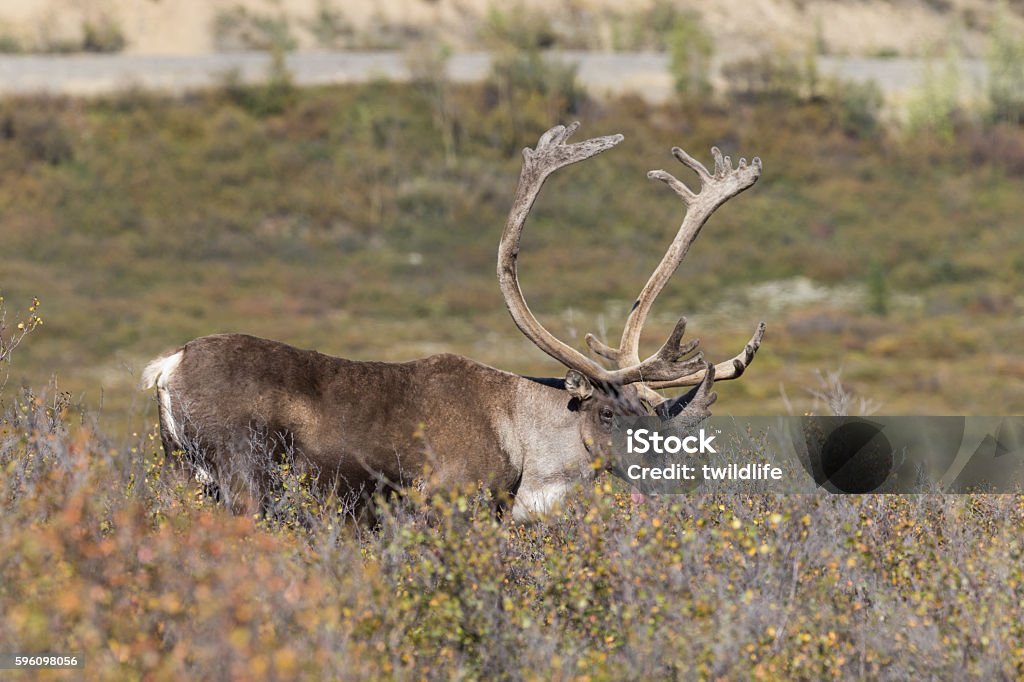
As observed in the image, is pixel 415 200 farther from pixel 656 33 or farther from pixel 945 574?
pixel 945 574

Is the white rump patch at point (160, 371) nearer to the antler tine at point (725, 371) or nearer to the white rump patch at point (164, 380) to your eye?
the white rump patch at point (164, 380)

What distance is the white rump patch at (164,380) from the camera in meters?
7.52

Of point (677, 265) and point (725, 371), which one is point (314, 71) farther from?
point (725, 371)

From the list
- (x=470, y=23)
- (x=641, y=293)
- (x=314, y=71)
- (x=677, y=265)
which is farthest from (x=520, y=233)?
(x=470, y=23)

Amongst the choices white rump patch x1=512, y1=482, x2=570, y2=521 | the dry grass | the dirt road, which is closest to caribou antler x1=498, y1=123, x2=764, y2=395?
white rump patch x1=512, y1=482, x2=570, y2=521

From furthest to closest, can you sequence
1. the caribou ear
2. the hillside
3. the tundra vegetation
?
the hillside → the caribou ear → the tundra vegetation

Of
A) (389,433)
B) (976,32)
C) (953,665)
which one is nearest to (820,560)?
(953,665)

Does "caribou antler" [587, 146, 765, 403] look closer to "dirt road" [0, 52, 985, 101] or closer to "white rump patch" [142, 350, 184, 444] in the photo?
"white rump patch" [142, 350, 184, 444]

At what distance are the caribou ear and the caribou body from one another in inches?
0.4

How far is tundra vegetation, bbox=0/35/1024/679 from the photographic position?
17.9ft

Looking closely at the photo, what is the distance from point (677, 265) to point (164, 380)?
3555 millimetres

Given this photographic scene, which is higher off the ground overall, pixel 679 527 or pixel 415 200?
pixel 679 527

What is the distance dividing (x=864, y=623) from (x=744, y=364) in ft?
8.75

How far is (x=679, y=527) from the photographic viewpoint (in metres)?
6.86
